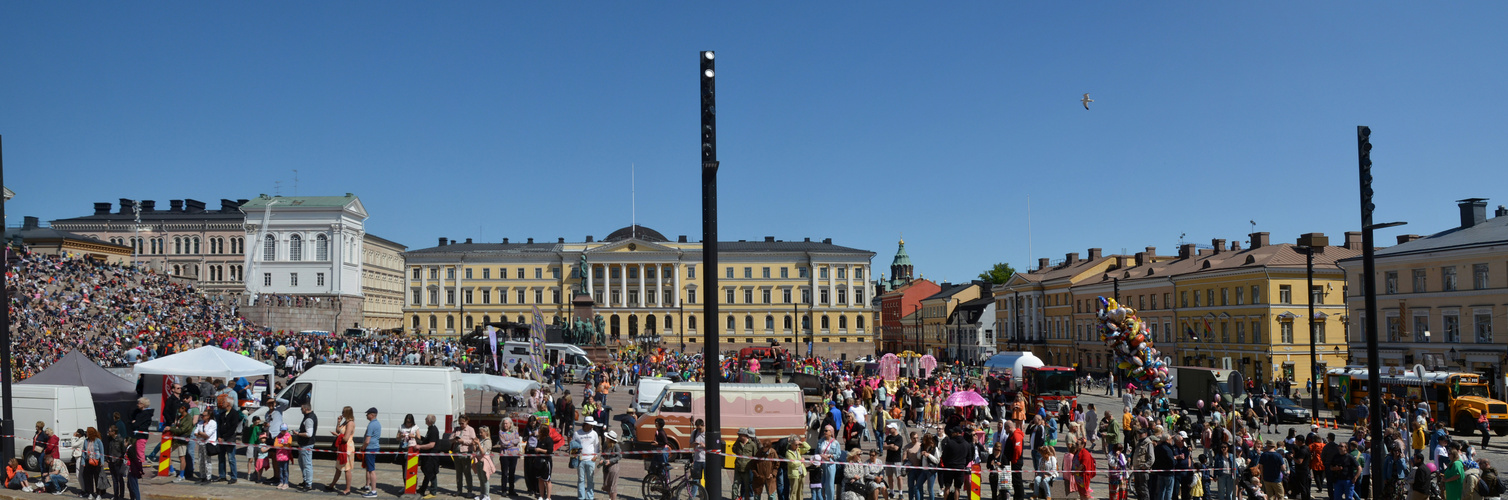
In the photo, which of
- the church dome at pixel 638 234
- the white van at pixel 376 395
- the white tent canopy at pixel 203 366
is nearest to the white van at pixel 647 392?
the white van at pixel 376 395

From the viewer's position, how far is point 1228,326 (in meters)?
56.3

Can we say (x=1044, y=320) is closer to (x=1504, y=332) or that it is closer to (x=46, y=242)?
(x=1504, y=332)

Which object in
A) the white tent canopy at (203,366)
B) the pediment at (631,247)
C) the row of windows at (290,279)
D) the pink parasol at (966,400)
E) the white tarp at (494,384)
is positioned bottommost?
the pink parasol at (966,400)

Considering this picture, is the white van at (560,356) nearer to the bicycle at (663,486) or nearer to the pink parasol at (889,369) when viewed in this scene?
the pink parasol at (889,369)

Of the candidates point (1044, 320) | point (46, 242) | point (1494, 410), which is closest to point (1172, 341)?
point (1044, 320)

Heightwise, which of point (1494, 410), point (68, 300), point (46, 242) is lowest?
point (1494, 410)

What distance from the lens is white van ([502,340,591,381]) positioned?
4138 centimetres

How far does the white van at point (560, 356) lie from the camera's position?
4138cm

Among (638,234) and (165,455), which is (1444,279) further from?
(638,234)

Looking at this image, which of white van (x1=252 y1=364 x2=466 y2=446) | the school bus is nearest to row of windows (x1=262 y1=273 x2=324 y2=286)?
the school bus

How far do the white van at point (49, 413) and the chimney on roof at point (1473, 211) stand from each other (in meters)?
51.6

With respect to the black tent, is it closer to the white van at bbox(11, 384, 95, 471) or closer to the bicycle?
the white van at bbox(11, 384, 95, 471)

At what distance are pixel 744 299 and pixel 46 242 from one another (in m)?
60.6

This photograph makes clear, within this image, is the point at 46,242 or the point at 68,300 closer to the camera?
the point at 68,300
